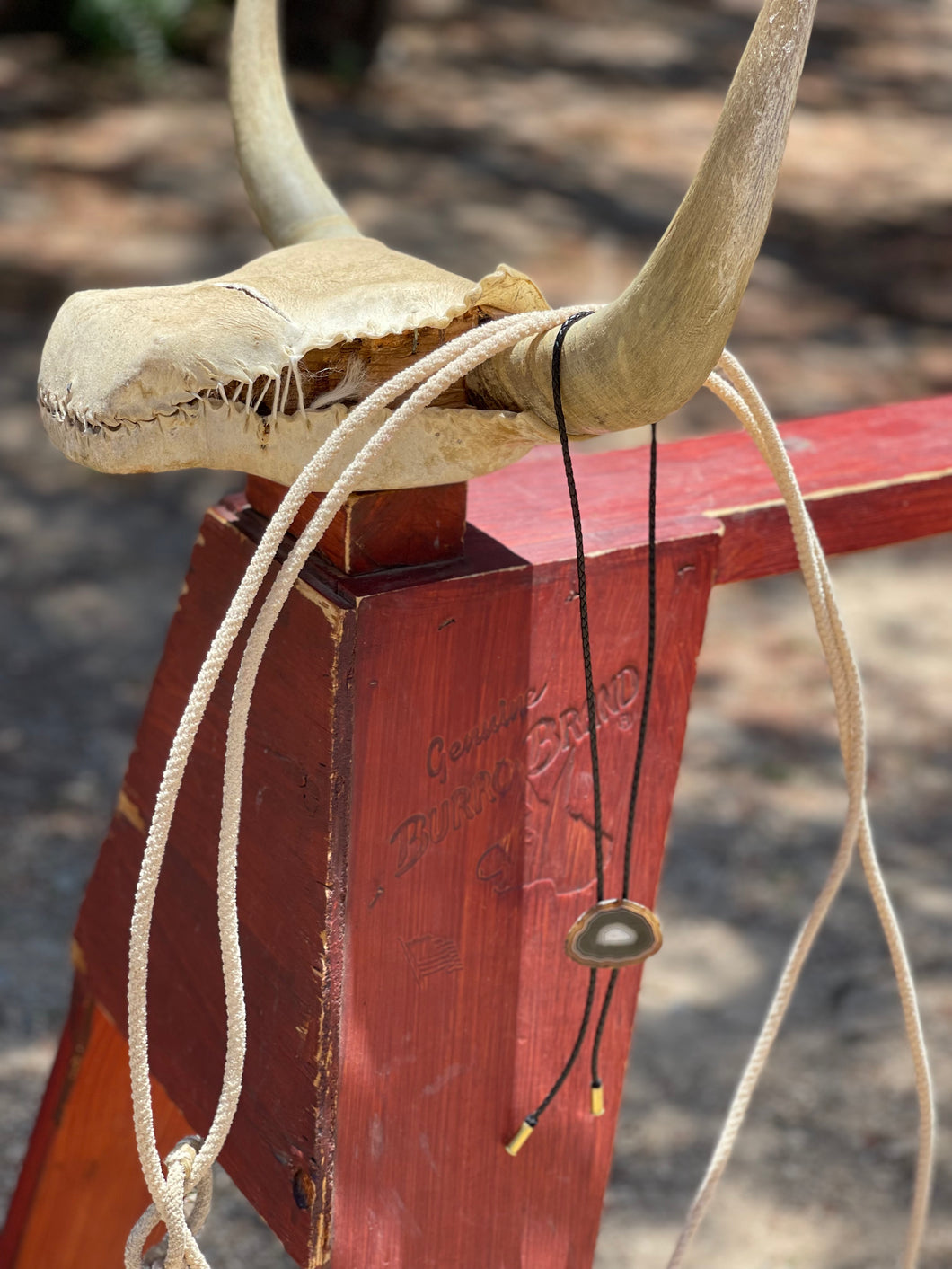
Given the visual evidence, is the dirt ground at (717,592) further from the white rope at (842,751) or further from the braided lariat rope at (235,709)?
the braided lariat rope at (235,709)

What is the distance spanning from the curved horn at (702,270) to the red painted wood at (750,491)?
0.18 metres

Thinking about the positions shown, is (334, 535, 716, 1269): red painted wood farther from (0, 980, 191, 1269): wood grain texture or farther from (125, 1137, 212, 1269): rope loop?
(0, 980, 191, 1269): wood grain texture

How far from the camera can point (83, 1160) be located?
111 cm

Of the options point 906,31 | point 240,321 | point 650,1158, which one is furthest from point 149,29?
point 240,321

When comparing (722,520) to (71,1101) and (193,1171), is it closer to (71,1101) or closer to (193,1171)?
(193,1171)

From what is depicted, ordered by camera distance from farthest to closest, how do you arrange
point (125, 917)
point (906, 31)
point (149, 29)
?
point (906, 31) → point (149, 29) → point (125, 917)

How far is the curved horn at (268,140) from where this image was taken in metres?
0.85

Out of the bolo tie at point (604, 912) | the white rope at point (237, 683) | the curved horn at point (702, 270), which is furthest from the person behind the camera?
the bolo tie at point (604, 912)

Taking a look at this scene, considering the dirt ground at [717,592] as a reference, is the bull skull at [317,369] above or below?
below

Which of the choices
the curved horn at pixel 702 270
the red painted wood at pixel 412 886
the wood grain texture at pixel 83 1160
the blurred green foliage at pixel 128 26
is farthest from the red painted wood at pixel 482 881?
the blurred green foliage at pixel 128 26

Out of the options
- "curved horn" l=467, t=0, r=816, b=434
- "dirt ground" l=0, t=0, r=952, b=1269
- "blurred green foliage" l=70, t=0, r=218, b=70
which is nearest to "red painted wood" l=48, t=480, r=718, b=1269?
"curved horn" l=467, t=0, r=816, b=434

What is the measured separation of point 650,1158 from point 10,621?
1.43m

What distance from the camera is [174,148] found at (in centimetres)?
422

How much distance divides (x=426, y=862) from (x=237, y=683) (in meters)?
0.16
